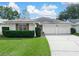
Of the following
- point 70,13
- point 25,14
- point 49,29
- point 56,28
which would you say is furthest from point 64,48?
point 70,13

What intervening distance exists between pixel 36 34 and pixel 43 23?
939cm

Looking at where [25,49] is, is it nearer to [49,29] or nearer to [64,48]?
[64,48]

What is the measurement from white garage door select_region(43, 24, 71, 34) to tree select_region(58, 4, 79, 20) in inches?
677

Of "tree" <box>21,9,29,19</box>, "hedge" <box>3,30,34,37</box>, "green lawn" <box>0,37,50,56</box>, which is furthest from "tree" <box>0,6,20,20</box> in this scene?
"green lawn" <box>0,37,50,56</box>

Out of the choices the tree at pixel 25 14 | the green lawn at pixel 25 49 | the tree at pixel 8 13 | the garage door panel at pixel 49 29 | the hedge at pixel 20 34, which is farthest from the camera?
the tree at pixel 8 13

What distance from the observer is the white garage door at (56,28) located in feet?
114

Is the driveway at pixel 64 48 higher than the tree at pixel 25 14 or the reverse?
the reverse

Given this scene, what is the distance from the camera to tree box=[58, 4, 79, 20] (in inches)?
2072

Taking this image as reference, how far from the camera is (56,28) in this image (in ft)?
115

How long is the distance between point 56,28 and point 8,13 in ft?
59.1

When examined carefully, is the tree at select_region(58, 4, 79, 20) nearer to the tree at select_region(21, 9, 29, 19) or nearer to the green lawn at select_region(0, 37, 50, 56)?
the tree at select_region(21, 9, 29, 19)

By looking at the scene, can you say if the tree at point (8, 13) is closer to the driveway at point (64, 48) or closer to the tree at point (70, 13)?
the tree at point (70, 13)

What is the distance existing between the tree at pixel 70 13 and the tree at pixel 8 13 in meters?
10.4

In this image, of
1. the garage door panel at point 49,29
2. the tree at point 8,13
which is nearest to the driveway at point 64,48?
the garage door panel at point 49,29
